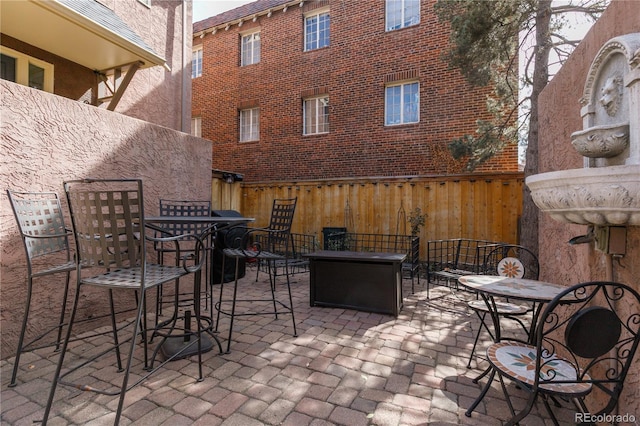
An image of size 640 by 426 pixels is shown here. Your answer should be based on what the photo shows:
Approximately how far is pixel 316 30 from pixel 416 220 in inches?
271

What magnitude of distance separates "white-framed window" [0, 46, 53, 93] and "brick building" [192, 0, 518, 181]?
5.82 meters

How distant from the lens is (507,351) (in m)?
1.75

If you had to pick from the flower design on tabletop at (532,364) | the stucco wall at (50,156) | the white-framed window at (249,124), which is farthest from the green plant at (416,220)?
the white-framed window at (249,124)

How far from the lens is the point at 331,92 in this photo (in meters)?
8.90

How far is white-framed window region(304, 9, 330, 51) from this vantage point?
9.20 metres

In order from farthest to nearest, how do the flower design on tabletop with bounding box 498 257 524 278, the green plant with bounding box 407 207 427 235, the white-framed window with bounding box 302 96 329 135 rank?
the white-framed window with bounding box 302 96 329 135 < the green plant with bounding box 407 207 427 235 < the flower design on tabletop with bounding box 498 257 524 278

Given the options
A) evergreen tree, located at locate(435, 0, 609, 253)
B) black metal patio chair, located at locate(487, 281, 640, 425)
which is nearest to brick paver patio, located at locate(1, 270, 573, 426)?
black metal patio chair, located at locate(487, 281, 640, 425)

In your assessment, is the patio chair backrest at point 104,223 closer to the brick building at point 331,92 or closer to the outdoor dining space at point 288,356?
the outdoor dining space at point 288,356

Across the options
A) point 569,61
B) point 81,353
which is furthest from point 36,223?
point 569,61

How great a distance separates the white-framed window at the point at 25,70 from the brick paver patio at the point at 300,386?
152 inches

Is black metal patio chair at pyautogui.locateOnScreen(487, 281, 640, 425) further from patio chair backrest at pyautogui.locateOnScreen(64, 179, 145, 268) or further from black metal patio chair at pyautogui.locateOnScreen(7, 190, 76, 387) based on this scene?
black metal patio chair at pyautogui.locateOnScreen(7, 190, 76, 387)

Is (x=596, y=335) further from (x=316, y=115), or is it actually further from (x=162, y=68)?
(x=316, y=115)

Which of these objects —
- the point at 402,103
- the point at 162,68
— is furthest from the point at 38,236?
the point at 402,103

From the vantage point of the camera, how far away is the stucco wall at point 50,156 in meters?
2.40
